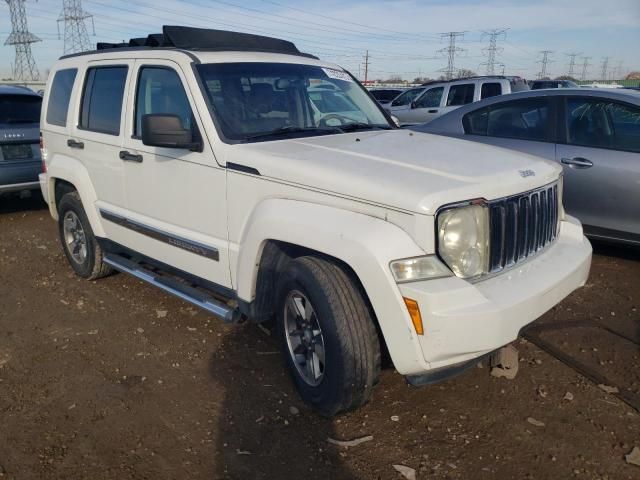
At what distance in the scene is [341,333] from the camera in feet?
9.08

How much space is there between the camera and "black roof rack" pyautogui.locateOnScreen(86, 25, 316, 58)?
4.12 meters

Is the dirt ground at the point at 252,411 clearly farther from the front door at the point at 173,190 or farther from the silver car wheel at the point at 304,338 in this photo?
the front door at the point at 173,190

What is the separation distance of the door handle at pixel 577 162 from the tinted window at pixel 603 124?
0.65 ft

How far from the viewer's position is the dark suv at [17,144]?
7414 millimetres

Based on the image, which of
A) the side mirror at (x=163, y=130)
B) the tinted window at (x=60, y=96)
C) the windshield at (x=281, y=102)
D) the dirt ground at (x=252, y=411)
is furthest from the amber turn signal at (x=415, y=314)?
the tinted window at (x=60, y=96)

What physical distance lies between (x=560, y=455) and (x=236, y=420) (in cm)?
170

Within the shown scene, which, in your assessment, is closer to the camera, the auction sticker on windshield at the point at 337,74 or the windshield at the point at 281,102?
the windshield at the point at 281,102

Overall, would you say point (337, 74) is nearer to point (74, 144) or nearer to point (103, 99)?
point (103, 99)

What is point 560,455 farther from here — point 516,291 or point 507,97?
point 507,97

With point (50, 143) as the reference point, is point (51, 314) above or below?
below

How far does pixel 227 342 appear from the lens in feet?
13.4

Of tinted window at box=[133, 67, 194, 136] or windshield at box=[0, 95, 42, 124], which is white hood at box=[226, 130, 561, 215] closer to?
tinted window at box=[133, 67, 194, 136]

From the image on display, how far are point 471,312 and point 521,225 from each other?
77cm

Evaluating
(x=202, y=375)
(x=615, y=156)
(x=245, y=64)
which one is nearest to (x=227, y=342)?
(x=202, y=375)
